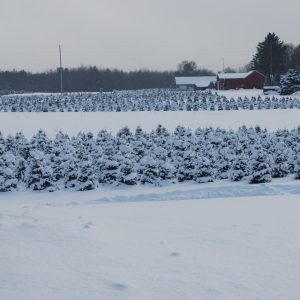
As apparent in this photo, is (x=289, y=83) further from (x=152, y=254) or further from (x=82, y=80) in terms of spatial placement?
(x=82, y=80)

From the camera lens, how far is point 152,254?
4926mm

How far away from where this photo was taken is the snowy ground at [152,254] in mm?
3973

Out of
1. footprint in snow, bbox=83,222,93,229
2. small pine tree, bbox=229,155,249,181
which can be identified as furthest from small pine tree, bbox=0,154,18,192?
footprint in snow, bbox=83,222,93,229

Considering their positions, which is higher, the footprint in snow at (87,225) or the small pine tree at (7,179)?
the footprint in snow at (87,225)

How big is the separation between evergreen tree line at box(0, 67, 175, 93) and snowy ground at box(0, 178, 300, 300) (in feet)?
344

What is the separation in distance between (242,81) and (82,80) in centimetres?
5079

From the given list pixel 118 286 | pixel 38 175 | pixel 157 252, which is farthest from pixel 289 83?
pixel 118 286

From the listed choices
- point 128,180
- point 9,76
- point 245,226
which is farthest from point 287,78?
point 9,76

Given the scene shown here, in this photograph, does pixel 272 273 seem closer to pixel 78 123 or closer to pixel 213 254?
pixel 213 254

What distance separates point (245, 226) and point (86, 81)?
112381 mm

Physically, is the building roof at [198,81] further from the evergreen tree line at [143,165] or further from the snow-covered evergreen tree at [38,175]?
the snow-covered evergreen tree at [38,175]

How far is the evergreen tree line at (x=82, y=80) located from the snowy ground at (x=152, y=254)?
104746 millimetres

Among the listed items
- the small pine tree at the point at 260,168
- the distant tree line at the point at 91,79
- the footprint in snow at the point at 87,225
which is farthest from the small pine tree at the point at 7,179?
the distant tree line at the point at 91,79

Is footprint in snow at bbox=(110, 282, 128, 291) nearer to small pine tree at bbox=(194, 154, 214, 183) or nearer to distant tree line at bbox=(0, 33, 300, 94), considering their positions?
small pine tree at bbox=(194, 154, 214, 183)
